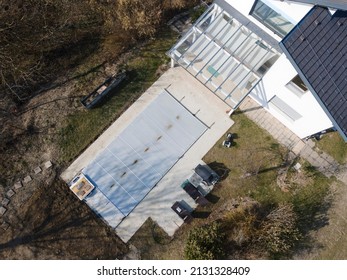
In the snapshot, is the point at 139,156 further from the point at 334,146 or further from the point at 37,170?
the point at 334,146

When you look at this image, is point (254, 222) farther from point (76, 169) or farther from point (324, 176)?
point (76, 169)

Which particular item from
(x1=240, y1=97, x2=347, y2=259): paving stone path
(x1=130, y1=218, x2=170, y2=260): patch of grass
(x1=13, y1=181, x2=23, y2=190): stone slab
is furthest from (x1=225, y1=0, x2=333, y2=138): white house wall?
(x1=13, y1=181, x2=23, y2=190): stone slab

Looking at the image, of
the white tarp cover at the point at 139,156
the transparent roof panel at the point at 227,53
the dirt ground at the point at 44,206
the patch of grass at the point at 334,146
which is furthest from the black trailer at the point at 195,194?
the patch of grass at the point at 334,146

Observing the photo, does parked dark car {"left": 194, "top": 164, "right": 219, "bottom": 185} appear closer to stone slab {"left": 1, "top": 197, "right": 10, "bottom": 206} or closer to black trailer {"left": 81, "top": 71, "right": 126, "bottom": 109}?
black trailer {"left": 81, "top": 71, "right": 126, "bottom": 109}

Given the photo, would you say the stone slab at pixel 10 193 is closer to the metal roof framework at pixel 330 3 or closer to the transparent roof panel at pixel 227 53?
the transparent roof panel at pixel 227 53

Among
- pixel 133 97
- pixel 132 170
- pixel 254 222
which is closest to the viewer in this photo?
pixel 254 222

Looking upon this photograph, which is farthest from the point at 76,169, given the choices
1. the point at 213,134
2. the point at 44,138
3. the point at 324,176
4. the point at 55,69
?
the point at 324,176
